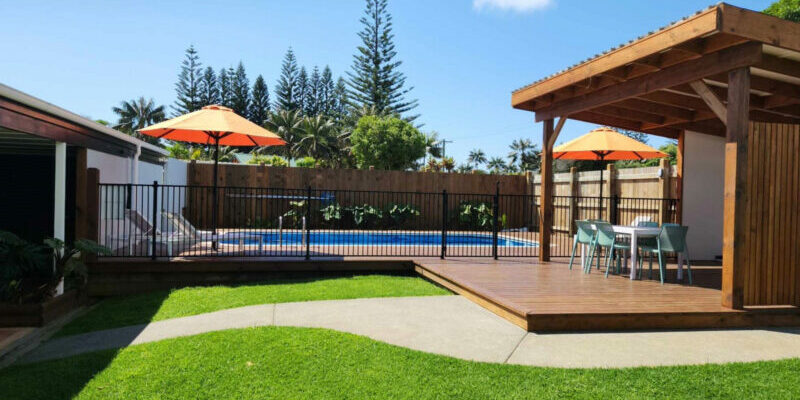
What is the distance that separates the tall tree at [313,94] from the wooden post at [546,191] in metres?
40.0

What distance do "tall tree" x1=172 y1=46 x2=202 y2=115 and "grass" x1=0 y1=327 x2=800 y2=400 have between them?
41.1 meters

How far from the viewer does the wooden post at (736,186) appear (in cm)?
464

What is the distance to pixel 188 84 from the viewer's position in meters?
41.3

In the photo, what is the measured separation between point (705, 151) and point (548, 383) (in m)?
7.43

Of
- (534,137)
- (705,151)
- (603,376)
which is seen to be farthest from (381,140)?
(534,137)

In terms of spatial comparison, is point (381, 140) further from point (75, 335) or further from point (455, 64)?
point (75, 335)

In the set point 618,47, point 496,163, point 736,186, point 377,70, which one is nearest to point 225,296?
point 618,47

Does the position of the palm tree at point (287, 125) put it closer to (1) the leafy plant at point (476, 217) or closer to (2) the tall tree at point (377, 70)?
(2) the tall tree at point (377, 70)

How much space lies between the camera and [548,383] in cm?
323

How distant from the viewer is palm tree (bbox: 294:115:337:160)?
3606 centimetres

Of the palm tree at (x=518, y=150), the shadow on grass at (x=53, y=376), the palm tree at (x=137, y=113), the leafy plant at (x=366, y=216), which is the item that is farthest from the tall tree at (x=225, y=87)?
the shadow on grass at (x=53, y=376)

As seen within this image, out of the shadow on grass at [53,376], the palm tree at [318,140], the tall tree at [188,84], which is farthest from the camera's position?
the tall tree at [188,84]

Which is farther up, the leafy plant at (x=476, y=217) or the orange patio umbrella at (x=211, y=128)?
the orange patio umbrella at (x=211, y=128)

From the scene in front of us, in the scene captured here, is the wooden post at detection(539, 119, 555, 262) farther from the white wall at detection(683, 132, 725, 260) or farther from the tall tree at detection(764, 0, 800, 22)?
the tall tree at detection(764, 0, 800, 22)
